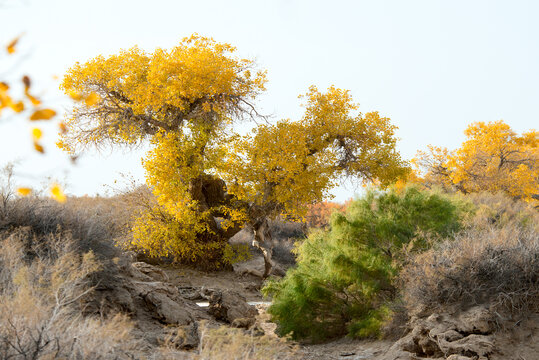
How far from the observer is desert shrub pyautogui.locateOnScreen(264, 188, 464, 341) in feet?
34.5

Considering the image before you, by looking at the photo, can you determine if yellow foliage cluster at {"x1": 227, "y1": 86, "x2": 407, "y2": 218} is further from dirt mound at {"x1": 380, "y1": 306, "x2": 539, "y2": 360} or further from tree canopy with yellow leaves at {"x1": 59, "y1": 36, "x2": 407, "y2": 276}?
dirt mound at {"x1": 380, "y1": 306, "x2": 539, "y2": 360}

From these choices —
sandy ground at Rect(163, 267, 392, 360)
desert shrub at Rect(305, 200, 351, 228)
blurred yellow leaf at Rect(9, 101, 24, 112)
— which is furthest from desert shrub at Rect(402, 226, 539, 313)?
desert shrub at Rect(305, 200, 351, 228)

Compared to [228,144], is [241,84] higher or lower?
higher

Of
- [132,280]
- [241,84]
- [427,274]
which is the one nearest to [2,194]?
[132,280]

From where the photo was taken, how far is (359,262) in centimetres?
1062

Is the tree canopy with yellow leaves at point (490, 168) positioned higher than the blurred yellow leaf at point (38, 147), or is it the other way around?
the tree canopy with yellow leaves at point (490, 168)

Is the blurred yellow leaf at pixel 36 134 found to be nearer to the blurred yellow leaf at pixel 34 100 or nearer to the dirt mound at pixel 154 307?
the blurred yellow leaf at pixel 34 100

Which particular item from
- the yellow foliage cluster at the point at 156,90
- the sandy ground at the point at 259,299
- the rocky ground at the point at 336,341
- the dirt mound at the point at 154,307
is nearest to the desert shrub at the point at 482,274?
the rocky ground at the point at 336,341

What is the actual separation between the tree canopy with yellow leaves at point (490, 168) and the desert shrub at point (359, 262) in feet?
57.3

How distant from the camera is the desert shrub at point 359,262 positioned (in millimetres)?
10516

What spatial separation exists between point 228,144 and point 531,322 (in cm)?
1228

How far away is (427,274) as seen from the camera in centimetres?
825

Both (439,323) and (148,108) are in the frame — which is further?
(148,108)

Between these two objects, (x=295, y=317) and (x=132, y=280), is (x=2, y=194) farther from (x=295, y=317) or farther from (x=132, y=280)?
(x=295, y=317)
